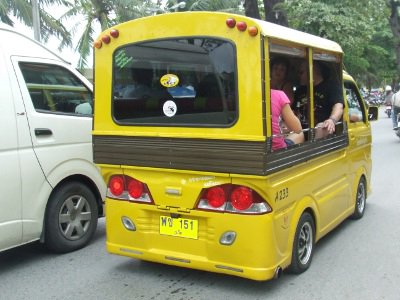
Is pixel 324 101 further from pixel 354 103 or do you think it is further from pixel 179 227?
pixel 179 227

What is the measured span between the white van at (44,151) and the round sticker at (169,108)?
1375 mm

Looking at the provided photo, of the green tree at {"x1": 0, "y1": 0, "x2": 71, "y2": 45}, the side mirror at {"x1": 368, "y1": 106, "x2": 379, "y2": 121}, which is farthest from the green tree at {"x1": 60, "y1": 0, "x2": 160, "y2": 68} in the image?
the side mirror at {"x1": 368, "y1": 106, "x2": 379, "y2": 121}

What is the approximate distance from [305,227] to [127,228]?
1.57 metres

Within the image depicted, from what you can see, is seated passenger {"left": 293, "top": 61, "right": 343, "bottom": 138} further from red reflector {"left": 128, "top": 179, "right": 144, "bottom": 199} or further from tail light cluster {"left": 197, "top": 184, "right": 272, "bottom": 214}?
red reflector {"left": 128, "top": 179, "right": 144, "bottom": 199}

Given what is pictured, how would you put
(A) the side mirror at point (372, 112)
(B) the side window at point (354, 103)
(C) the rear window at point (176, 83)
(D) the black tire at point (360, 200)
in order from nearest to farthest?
1. (C) the rear window at point (176, 83)
2. (B) the side window at point (354, 103)
3. (D) the black tire at point (360, 200)
4. (A) the side mirror at point (372, 112)

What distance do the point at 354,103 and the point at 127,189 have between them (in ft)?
10.8

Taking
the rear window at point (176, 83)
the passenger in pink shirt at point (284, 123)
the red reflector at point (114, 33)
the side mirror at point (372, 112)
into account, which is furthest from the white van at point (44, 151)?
the side mirror at point (372, 112)

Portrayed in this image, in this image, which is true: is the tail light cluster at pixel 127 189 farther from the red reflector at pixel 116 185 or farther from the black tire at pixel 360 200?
the black tire at pixel 360 200

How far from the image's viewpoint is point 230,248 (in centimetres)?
385

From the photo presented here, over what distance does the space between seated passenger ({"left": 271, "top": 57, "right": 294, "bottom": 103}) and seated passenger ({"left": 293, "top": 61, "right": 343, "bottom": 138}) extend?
3.8 inches

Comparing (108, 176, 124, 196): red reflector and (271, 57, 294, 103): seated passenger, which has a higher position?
(271, 57, 294, 103): seated passenger

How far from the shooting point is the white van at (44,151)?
4.45m

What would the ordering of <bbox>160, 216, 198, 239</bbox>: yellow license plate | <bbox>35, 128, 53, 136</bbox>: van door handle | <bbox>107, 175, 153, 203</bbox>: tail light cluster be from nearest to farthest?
<bbox>160, 216, 198, 239</bbox>: yellow license plate < <bbox>107, 175, 153, 203</bbox>: tail light cluster < <bbox>35, 128, 53, 136</bbox>: van door handle

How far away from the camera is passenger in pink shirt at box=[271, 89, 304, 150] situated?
401cm
